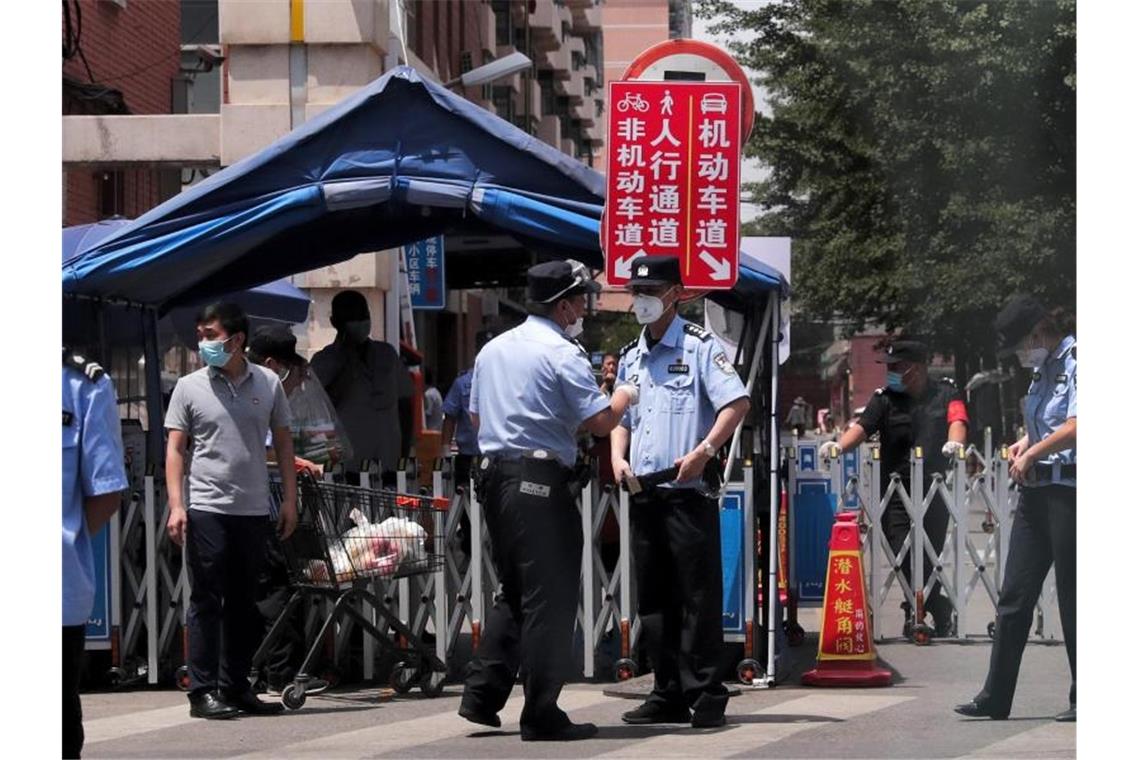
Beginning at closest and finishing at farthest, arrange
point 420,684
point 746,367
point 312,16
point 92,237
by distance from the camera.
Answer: point 420,684
point 746,367
point 92,237
point 312,16

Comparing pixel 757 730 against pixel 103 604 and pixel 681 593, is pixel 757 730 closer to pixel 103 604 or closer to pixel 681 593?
pixel 681 593

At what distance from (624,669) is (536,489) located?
2.41 meters

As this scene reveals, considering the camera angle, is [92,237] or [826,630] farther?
[92,237]

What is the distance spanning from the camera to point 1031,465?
903 cm

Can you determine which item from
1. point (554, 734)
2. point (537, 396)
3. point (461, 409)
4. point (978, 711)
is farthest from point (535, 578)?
point (461, 409)

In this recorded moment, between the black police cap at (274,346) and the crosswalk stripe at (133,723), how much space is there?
199 centimetres

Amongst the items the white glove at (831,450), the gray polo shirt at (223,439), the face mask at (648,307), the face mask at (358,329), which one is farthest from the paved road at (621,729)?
the face mask at (358,329)

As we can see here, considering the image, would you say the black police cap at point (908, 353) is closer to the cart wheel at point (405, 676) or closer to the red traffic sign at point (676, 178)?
the red traffic sign at point (676, 178)

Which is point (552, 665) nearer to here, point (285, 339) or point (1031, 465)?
point (1031, 465)

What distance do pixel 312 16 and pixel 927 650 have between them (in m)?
13.4

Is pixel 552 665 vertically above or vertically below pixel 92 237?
below

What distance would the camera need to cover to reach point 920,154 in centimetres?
3344

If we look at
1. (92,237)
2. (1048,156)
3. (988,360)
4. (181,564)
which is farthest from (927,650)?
(988,360)

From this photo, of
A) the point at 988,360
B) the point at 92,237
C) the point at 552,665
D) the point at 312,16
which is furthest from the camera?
the point at 988,360
